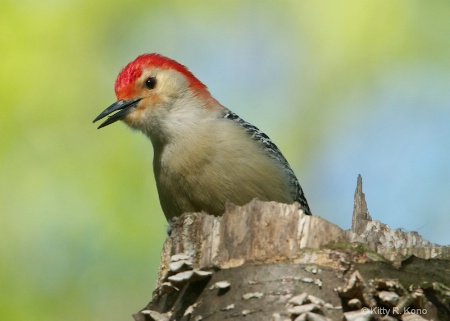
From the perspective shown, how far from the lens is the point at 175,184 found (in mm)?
6785

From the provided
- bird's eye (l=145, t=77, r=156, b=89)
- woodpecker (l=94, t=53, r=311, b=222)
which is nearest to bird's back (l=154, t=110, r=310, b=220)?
woodpecker (l=94, t=53, r=311, b=222)

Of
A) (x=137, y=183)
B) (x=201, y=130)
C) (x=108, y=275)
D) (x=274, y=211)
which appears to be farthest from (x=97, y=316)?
(x=274, y=211)

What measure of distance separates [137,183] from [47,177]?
1.04 metres

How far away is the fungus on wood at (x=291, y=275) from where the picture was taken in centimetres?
426

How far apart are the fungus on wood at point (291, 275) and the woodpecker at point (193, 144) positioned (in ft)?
5.45

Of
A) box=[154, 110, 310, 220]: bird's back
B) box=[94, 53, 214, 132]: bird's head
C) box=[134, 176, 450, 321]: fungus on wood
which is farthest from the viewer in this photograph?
box=[94, 53, 214, 132]: bird's head

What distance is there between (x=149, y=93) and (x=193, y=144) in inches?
36.7

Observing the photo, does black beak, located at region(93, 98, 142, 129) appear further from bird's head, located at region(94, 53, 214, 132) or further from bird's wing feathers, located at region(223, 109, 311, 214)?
bird's wing feathers, located at region(223, 109, 311, 214)

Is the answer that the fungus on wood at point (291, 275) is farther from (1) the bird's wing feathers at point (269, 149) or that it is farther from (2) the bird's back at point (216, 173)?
(1) the bird's wing feathers at point (269, 149)

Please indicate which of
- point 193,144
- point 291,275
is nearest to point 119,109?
point 193,144

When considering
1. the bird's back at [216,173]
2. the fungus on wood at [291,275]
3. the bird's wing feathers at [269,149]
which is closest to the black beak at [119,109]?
the bird's back at [216,173]

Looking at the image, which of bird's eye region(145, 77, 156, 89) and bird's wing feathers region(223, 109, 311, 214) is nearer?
bird's wing feathers region(223, 109, 311, 214)

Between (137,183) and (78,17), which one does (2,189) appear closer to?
(137,183)

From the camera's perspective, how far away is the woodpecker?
21.9ft
